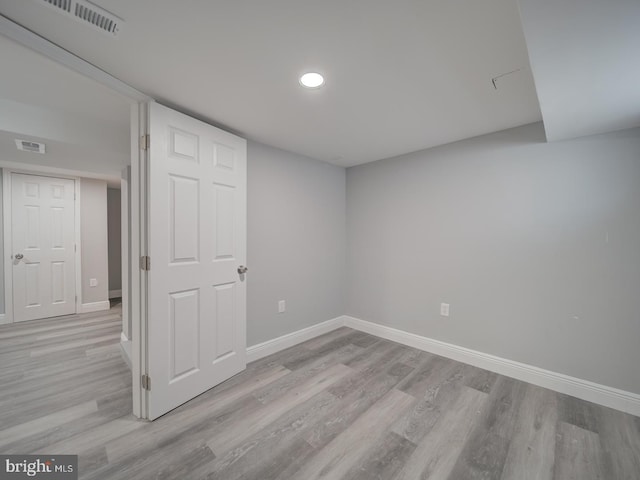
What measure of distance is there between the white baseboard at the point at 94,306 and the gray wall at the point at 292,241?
3515 mm

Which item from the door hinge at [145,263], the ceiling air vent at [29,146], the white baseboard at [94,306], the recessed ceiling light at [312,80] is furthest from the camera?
the white baseboard at [94,306]

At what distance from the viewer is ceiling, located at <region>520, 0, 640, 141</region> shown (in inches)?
36.7

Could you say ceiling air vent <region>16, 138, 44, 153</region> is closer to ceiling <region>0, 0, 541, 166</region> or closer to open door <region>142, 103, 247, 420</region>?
ceiling <region>0, 0, 541, 166</region>

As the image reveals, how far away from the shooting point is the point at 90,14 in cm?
112

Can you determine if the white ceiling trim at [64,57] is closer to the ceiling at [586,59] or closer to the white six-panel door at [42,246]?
the ceiling at [586,59]

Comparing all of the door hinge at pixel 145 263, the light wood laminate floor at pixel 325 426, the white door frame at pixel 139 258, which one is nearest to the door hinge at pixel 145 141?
the white door frame at pixel 139 258

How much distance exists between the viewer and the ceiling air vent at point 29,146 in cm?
230

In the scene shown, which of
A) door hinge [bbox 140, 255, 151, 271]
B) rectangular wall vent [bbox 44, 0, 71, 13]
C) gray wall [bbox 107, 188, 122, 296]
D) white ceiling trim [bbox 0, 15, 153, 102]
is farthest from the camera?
gray wall [bbox 107, 188, 122, 296]

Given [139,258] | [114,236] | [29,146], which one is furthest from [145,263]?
[114,236]

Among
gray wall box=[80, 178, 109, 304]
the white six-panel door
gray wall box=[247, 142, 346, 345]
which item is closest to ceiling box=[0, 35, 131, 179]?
the white six-panel door

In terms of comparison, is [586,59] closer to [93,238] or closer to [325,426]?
[325,426]

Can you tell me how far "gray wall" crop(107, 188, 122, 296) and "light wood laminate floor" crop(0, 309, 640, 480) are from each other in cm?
310

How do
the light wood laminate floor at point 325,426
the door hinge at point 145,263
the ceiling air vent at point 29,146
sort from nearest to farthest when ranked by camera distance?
the light wood laminate floor at point 325,426 → the door hinge at point 145,263 → the ceiling air vent at point 29,146

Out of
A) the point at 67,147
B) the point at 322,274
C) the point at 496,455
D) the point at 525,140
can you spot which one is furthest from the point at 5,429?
the point at 525,140
